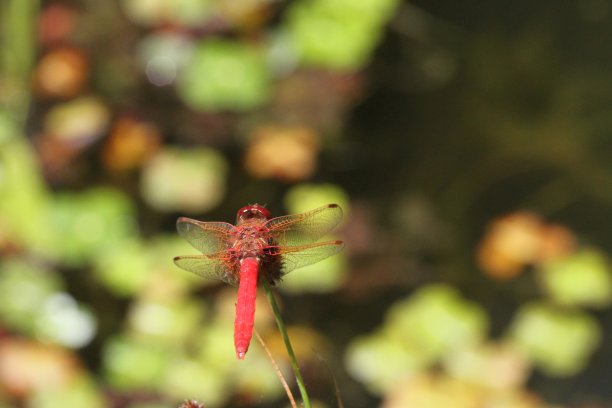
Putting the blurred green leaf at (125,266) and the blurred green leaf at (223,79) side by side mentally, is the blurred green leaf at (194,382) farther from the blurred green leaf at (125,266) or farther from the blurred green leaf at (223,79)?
the blurred green leaf at (223,79)

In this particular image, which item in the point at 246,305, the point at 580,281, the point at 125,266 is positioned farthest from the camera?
Answer: the point at 580,281

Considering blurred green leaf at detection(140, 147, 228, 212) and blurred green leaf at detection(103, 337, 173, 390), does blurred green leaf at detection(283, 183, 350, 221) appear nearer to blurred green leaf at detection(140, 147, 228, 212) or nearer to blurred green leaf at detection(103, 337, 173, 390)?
blurred green leaf at detection(140, 147, 228, 212)

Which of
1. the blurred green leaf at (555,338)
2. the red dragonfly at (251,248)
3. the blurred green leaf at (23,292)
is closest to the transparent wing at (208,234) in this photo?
the red dragonfly at (251,248)

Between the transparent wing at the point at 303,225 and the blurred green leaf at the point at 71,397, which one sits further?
the blurred green leaf at the point at 71,397

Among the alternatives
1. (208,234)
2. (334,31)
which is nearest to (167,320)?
(334,31)

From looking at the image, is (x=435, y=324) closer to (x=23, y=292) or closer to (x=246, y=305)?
(x=23, y=292)

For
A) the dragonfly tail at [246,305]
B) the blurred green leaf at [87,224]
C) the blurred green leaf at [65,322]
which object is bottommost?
the dragonfly tail at [246,305]

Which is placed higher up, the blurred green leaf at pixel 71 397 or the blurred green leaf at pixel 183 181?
the blurred green leaf at pixel 183 181
